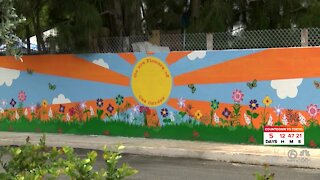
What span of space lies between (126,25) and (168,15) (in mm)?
1246

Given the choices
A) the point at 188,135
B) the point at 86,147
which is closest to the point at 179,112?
the point at 188,135

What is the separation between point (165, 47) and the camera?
13078 millimetres

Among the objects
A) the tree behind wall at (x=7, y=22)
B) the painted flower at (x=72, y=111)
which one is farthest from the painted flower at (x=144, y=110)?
the tree behind wall at (x=7, y=22)

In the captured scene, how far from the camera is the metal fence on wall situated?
11.1m

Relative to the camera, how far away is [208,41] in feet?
39.2

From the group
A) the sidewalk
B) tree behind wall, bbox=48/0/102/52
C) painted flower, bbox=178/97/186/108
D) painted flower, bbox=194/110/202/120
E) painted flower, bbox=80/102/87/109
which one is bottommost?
the sidewalk

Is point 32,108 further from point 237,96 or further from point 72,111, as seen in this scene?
point 237,96

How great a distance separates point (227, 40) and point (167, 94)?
1935mm

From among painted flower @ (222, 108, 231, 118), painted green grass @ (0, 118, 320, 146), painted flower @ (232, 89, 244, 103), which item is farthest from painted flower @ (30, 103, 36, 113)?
painted flower @ (232, 89, 244, 103)

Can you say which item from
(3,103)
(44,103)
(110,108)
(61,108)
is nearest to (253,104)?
(110,108)

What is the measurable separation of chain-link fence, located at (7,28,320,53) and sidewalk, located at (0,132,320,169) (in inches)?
93.2

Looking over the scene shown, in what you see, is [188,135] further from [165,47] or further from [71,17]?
[71,17]

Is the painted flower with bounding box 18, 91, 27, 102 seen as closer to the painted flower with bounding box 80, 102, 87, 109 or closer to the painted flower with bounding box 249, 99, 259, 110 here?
the painted flower with bounding box 80, 102, 87, 109

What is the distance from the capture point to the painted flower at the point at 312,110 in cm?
1033
